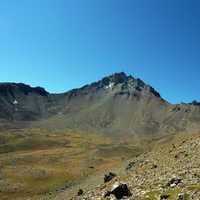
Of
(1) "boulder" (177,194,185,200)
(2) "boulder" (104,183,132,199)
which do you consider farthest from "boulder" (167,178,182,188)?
(1) "boulder" (177,194,185,200)

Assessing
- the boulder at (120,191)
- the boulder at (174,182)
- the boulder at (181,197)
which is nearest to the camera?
the boulder at (181,197)

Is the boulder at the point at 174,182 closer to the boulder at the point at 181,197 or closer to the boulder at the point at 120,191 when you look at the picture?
the boulder at the point at 120,191

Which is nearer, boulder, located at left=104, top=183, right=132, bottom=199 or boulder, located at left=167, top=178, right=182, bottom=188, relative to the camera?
boulder, located at left=167, top=178, right=182, bottom=188

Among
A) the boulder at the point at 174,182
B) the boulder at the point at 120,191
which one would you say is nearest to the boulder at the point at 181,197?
the boulder at the point at 174,182

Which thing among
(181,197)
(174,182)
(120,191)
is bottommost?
(181,197)

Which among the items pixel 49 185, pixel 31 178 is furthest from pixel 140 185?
pixel 31 178

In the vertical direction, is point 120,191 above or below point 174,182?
above

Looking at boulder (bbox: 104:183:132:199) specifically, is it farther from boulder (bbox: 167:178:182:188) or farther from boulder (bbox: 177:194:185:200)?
boulder (bbox: 177:194:185:200)

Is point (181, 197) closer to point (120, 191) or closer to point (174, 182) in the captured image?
point (174, 182)

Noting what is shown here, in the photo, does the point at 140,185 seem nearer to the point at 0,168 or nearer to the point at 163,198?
the point at 163,198

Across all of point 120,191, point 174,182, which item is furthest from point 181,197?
point 120,191

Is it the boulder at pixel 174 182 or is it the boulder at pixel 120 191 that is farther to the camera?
the boulder at pixel 120 191

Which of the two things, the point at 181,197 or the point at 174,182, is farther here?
the point at 174,182

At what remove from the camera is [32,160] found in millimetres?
198125
